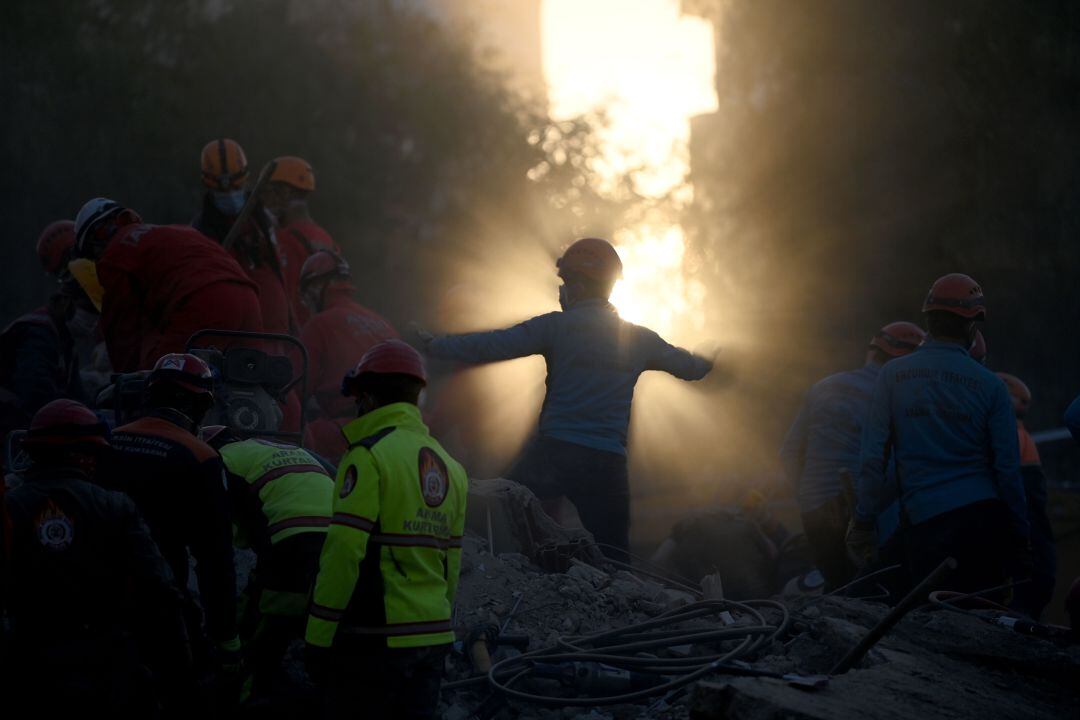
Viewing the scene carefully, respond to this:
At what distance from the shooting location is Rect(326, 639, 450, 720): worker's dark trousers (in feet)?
13.7

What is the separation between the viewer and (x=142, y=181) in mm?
17828

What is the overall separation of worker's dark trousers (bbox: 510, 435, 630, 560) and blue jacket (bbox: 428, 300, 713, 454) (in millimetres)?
59

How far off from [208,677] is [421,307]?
13926 mm

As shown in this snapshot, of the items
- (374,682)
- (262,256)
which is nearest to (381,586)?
(374,682)

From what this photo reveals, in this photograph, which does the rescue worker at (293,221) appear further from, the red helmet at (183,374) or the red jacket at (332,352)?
the red helmet at (183,374)

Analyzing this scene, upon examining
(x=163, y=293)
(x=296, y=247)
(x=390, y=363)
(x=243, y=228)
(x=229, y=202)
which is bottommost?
(x=390, y=363)

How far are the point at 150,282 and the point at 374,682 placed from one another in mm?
3176

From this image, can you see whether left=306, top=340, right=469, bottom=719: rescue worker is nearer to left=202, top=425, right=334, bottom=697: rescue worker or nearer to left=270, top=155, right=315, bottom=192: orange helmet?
left=202, top=425, right=334, bottom=697: rescue worker

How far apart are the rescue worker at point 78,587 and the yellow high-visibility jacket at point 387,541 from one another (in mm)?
822

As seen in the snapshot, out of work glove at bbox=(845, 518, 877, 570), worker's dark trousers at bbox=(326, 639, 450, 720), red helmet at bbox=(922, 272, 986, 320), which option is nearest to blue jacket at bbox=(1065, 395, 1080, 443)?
red helmet at bbox=(922, 272, 986, 320)

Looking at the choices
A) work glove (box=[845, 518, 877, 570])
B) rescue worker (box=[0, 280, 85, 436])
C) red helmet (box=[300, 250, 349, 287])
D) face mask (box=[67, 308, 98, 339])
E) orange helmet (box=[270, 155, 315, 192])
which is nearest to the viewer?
work glove (box=[845, 518, 877, 570])

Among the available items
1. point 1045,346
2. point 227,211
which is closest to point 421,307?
point 1045,346

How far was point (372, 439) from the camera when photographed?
4.23 meters

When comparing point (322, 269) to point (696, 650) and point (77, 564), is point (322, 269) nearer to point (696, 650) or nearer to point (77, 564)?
point (696, 650)
